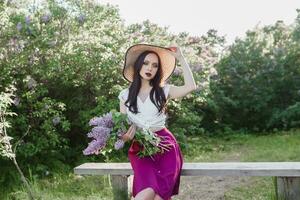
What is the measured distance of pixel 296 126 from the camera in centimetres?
1025

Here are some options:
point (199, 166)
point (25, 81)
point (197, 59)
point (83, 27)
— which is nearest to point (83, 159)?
point (25, 81)

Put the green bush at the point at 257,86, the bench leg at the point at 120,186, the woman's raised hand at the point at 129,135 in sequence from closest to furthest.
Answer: the woman's raised hand at the point at 129,135, the bench leg at the point at 120,186, the green bush at the point at 257,86

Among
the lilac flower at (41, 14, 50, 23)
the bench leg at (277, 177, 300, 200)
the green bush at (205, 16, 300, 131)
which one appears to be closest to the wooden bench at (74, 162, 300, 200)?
the bench leg at (277, 177, 300, 200)

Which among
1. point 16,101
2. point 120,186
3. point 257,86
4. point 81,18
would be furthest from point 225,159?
point 120,186

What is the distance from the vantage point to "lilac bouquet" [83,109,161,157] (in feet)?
11.3

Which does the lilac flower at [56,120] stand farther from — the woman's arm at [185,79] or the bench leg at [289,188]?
the bench leg at [289,188]

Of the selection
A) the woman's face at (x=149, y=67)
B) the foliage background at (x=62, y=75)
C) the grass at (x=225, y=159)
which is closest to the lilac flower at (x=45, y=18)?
the foliage background at (x=62, y=75)

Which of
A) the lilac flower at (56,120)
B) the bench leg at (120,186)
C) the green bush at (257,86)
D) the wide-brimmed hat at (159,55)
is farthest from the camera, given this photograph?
the green bush at (257,86)

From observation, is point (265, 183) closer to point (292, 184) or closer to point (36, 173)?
point (292, 184)

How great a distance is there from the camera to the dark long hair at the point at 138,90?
3.67 m

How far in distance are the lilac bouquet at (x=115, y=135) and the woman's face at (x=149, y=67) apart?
1.27ft

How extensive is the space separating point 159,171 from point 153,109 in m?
0.44

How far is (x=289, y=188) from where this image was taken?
12.9 ft

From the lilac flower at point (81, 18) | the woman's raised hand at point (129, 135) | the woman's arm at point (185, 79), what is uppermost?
the lilac flower at point (81, 18)
